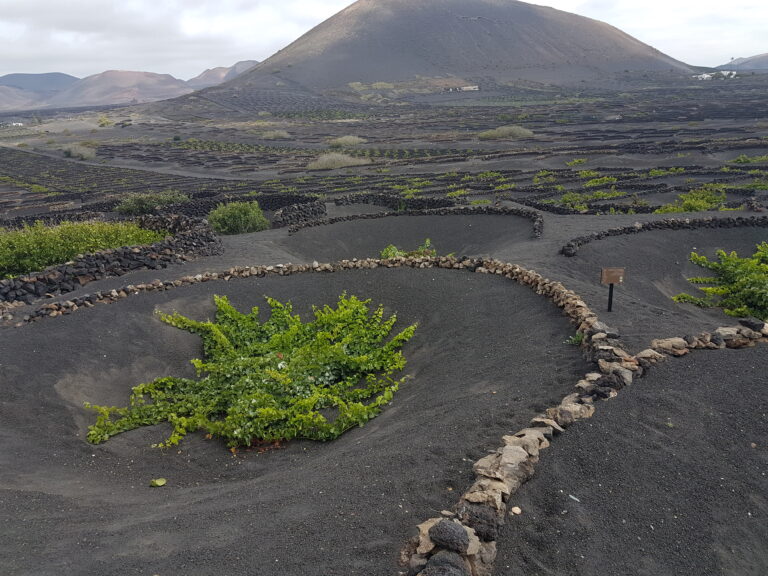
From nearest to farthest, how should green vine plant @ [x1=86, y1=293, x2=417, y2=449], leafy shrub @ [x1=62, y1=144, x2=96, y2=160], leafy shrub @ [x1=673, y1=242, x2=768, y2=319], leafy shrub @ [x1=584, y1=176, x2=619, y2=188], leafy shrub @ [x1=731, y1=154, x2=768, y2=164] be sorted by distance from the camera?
green vine plant @ [x1=86, y1=293, x2=417, y2=449]
leafy shrub @ [x1=673, y1=242, x2=768, y2=319]
leafy shrub @ [x1=584, y1=176, x2=619, y2=188]
leafy shrub @ [x1=731, y1=154, x2=768, y2=164]
leafy shrub @ [x1=62, y1=144, x2=96, y2=160]

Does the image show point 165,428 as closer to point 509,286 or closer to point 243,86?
point 509,286

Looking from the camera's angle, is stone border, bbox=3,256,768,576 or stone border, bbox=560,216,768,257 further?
stone border, bbox=560,216,768,257

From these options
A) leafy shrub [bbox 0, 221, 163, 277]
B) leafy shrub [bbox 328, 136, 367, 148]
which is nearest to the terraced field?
leafy shrub [bbox 0, 221, 163, 277]

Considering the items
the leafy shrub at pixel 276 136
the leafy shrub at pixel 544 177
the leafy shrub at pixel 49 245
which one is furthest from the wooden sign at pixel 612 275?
the leafy shrub at pixel 276 136

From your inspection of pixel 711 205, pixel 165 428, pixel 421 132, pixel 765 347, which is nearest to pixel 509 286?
pixel 765 347

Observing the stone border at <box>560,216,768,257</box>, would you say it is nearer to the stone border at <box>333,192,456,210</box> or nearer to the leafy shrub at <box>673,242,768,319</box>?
the leafy shrub at <box>673,242,768,319</box>

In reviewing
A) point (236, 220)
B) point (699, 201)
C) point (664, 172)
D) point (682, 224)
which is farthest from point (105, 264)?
point (664, 172)
